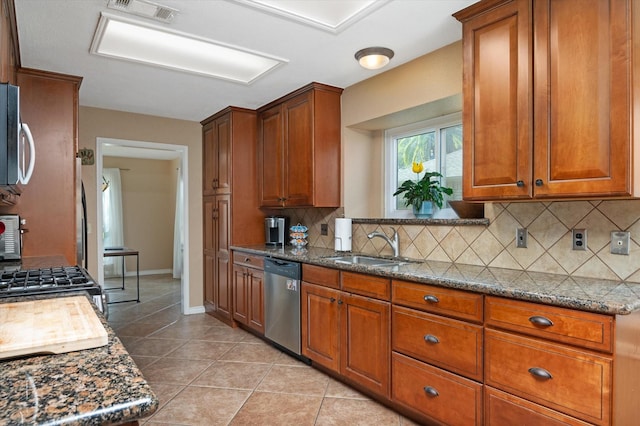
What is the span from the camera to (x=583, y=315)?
155 cm

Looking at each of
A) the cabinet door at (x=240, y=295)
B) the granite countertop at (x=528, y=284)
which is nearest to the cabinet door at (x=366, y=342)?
the granite countertop at (x=528, y=284)

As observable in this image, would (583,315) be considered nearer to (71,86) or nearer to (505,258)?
(505,258)

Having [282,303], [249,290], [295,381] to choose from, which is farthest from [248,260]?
[295,381]

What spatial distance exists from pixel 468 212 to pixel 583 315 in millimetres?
1173

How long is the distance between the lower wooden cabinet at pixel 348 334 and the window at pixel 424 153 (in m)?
1.06

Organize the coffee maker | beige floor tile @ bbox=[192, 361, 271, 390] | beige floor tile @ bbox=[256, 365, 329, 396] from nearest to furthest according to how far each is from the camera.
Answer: beige floor tile @ bbox=[256, 365, 329, 396]
beige floor tile @ bbox=[192, 361, 271, 390]
the coffee maker

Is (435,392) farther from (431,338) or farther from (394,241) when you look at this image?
(394,241)

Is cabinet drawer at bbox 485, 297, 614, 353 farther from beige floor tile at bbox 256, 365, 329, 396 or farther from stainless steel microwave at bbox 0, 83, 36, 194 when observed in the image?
stainless steel microwave at bbox 0, 83, 36, 194

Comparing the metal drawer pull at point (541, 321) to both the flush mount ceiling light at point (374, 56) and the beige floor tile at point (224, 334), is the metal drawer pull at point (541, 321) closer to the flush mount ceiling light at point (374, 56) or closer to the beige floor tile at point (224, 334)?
the flush mount ceiling light at point (374, 56)

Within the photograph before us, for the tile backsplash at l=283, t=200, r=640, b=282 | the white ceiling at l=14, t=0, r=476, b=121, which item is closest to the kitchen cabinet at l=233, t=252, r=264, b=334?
the tile backsplash at l=283, t=200, r=640, b=282

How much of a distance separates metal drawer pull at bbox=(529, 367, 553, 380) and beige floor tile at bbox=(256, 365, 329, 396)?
1.45 metres

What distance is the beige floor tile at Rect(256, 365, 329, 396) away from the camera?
9.11ft

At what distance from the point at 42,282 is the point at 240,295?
242cm

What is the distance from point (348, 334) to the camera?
2.70 m
